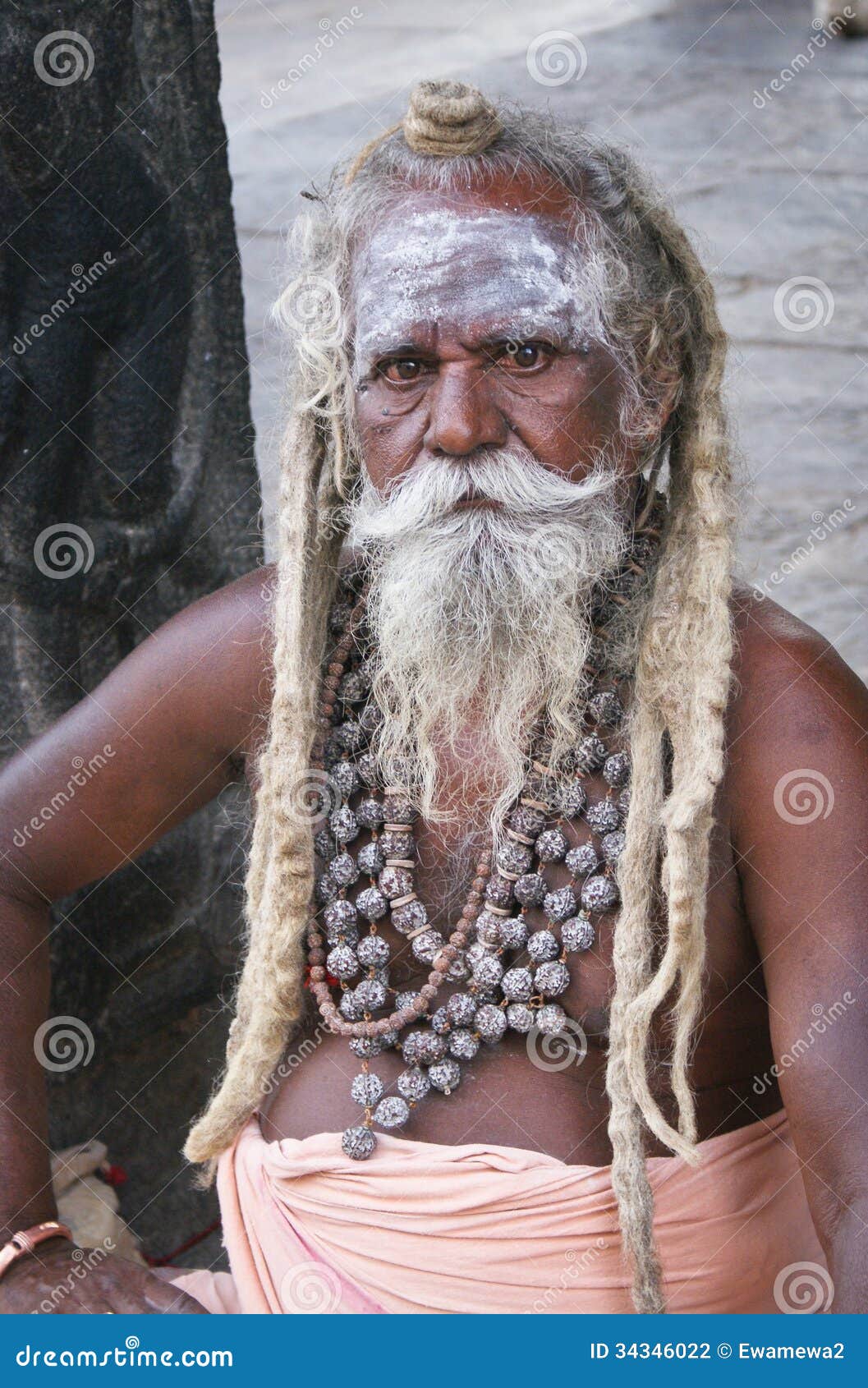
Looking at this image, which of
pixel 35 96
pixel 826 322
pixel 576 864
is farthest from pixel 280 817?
pixel 826 322

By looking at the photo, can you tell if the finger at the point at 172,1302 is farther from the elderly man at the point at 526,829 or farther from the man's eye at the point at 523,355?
the man's eye at the point at 523,355

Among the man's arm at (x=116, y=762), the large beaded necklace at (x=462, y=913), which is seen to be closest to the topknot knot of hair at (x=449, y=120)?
the large beaded necklace at (x=462, y=913)

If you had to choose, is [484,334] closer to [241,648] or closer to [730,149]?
[241,648]

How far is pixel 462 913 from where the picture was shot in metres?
2.26

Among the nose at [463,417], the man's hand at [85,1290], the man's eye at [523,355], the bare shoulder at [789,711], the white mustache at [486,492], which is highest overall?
the man's eye at [523,355]

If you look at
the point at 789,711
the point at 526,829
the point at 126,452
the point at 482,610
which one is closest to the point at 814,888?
the point at 789,711

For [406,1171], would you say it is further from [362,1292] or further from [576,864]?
[576,864]

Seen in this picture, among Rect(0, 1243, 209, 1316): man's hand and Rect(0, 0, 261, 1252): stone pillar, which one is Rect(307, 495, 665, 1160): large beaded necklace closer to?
Rect(0, 1243, 209, 1316): man's hand

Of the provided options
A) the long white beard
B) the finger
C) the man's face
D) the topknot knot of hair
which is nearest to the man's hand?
the finger

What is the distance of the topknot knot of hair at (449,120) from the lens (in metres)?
2.20

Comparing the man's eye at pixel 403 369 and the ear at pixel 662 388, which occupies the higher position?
the ear at pixel 662 388

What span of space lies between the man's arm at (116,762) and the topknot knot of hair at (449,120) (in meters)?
0.69

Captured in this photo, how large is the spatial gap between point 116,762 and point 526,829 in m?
0.66

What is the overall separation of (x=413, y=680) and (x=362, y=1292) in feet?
2.77
